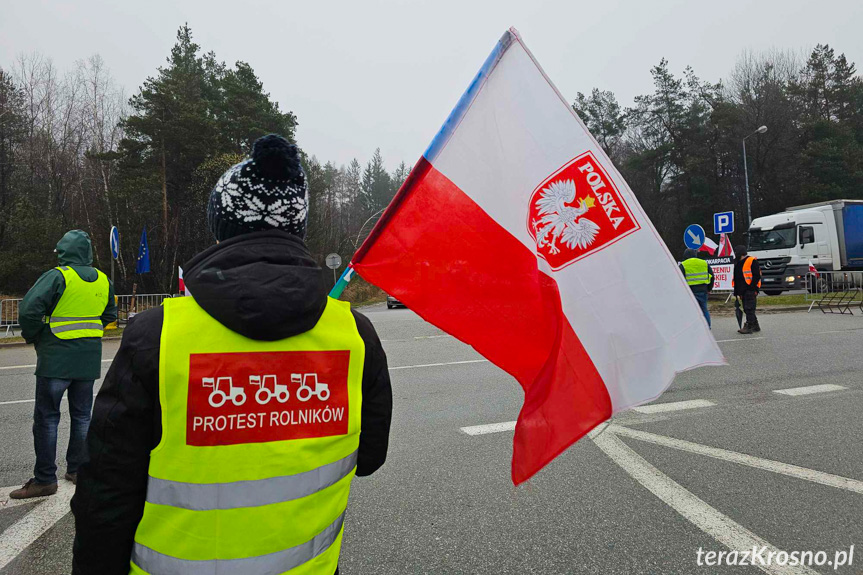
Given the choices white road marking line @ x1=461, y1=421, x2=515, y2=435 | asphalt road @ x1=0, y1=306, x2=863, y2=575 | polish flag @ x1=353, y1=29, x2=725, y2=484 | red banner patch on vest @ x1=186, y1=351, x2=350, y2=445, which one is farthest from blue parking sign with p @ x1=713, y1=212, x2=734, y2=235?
red banner patch on vest @ x1=186, y1=351, x2=350, y2=445

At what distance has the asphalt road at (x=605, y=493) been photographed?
9.54 ft

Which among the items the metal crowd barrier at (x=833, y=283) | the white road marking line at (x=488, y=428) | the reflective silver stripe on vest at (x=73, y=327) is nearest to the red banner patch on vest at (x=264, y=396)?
the reflective silver stripe on vest at (x=73, y=327)

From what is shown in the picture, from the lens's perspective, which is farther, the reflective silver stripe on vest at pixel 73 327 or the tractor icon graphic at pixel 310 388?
the reflective silver stripe on vest at pixel 73 327

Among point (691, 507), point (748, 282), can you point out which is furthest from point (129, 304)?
point (691, 507)

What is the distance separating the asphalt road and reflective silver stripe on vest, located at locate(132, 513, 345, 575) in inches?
60.7

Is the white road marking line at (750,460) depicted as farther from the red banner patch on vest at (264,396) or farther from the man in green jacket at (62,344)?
the man in green jacket at (62,344)

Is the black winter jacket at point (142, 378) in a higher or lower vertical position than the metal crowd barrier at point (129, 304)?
lower

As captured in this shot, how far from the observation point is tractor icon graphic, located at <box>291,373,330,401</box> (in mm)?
1416

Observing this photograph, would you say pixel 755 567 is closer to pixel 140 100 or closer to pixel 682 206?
pixel 140 100

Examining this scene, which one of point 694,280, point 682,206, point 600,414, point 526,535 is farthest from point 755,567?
point 682,206

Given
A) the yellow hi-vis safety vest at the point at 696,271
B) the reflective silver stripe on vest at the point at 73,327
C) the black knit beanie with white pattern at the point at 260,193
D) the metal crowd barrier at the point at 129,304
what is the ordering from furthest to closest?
the metal crowd barrier at the point at 129,304
the yellow hi-vis safety vest at the point at 696,271
the reflective silver stripe on vest at the point at 73,327
the black knit beanie with white pattern at the point at 260,193

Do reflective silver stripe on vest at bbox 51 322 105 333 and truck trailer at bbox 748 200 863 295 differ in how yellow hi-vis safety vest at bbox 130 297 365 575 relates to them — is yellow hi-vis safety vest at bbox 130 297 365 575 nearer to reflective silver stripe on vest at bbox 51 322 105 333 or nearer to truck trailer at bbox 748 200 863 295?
reflective silver stripe on vest at bbox 51 322 105 333

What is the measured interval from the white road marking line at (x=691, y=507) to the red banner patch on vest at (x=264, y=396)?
261cm

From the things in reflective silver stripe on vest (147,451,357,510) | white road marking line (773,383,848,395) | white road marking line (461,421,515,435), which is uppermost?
reflective silver stripe on vest (147,451,357,510)
